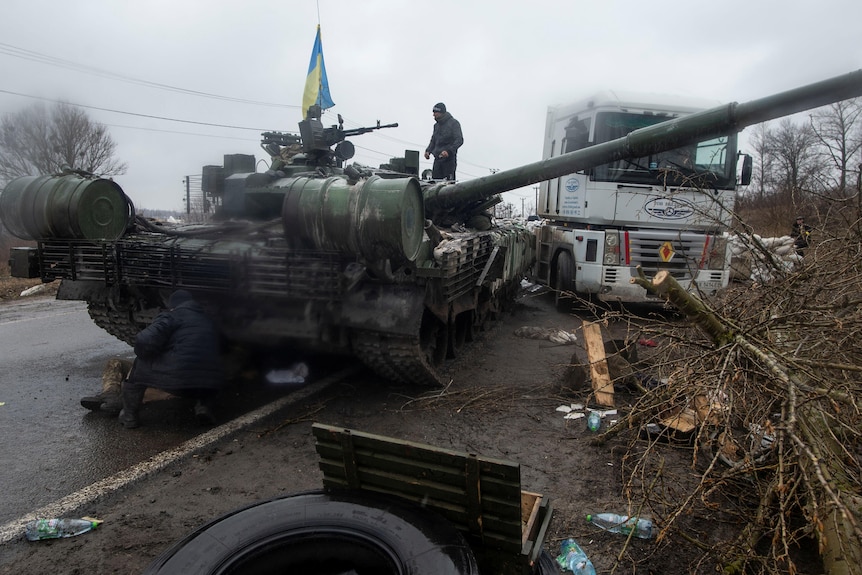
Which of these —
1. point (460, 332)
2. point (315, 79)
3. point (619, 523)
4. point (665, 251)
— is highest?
point (315, 79)

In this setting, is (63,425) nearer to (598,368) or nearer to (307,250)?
(307,250)

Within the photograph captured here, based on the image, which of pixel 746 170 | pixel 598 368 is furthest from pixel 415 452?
pixel 746 170

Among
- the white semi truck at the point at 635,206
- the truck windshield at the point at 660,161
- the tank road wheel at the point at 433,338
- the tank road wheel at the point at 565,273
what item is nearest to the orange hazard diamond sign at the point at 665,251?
the white semi truck at the point at 635,206

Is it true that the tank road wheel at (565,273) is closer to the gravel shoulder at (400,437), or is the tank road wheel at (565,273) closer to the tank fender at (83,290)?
the gravel shoulder at (400,437)

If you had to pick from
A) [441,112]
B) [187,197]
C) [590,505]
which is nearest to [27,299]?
[187,197]

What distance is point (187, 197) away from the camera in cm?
802

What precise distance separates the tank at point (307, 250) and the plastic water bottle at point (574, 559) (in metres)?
1.94

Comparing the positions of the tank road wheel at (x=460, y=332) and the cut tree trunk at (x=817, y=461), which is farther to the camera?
the tank road wheel at (x=460, y=332)

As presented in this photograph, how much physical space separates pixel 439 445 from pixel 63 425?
2.83 m

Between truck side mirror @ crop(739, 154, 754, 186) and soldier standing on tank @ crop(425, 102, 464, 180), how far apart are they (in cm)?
398

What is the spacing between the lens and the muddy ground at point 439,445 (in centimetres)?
279

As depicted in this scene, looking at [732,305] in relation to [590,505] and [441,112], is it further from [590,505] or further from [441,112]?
[441,112]

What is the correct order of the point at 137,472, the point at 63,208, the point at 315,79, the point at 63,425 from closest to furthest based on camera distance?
1. the point at 137,472
2. the point at 63,425
3. the point at 63,208
4. the point at 315,79

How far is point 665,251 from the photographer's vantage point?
8508 mm
